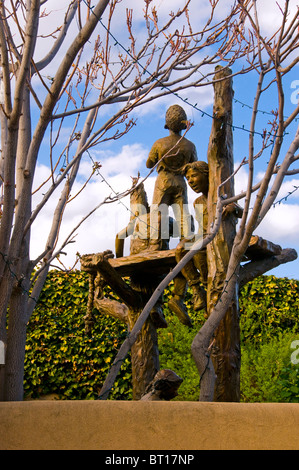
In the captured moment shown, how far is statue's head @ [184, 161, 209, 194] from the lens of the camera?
4910mm

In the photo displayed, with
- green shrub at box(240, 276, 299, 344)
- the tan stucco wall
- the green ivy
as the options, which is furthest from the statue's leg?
green shrub at box(240, 276, 299, 344)

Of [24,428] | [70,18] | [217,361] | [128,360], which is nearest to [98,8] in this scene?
[70,18]

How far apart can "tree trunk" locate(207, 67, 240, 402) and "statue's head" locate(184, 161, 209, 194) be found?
0.30ft

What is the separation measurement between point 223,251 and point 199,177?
0.70m

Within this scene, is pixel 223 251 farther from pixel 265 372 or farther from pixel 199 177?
pixel 265 372

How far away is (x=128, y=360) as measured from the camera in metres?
7.54

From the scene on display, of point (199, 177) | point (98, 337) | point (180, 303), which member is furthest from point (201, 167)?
point (98, 337)

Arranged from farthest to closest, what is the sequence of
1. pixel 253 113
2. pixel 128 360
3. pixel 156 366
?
pixel 128 360
pixel 156 366
pixel 253 113

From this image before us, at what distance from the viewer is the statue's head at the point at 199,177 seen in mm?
4910

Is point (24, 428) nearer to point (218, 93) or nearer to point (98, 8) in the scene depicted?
point (98, 8)

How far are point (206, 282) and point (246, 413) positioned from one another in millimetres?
1829

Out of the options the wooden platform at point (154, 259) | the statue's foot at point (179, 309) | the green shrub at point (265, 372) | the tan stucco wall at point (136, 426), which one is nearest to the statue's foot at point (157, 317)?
the wooden platform at point (154, 259)

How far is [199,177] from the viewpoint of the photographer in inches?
193

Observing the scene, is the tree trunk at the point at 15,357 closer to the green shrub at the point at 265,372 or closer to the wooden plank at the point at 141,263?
the wooden plank at the point at 141,263
